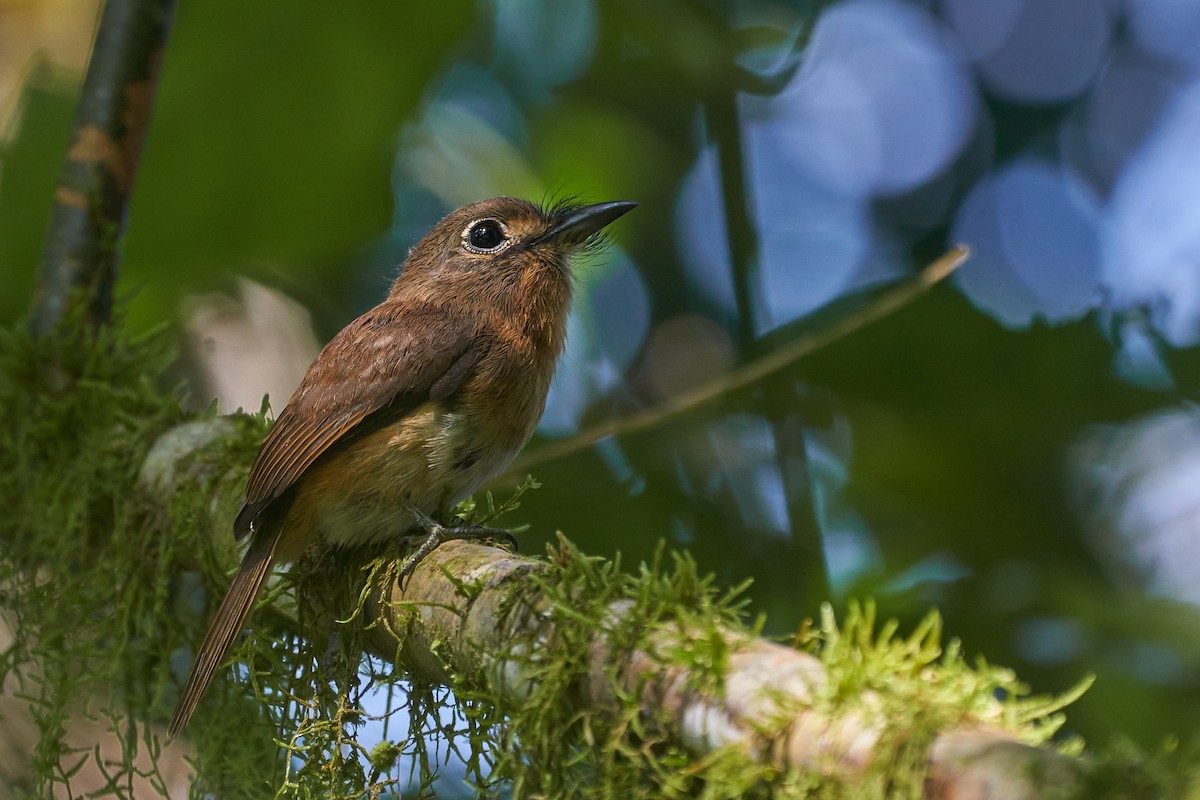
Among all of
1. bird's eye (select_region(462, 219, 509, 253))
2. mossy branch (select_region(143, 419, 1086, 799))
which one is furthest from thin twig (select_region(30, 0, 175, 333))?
mossy branch (select_region(143, 419, 1086, 799))

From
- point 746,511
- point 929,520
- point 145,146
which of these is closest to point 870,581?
point 929,520

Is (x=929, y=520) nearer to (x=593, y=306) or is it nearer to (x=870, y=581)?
(x=870, y=581)

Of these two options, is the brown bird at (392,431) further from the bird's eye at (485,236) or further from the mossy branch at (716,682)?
the mossy branch at (716,682)

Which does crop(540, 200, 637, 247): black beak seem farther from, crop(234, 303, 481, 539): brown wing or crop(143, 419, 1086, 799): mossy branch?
crop(143, 419, 1086, 799): mossy branch

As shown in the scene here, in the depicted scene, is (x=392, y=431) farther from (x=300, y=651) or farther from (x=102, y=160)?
(x=102, y=160)

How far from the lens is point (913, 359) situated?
3.46 m

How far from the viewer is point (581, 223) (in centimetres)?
304

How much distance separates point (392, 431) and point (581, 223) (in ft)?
2.83

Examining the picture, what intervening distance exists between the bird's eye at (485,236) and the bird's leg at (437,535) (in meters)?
0.91

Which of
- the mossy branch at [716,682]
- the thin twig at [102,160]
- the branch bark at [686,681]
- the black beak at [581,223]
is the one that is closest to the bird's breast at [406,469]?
the branch bark at [686,681]

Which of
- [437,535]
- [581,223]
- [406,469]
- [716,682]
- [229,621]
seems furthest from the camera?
[581,223]

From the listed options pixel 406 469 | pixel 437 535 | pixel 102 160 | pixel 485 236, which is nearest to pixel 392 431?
pixel 406 469

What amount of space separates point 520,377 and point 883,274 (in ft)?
7.46

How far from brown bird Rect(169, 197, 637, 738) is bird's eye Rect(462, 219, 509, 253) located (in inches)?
10.2
